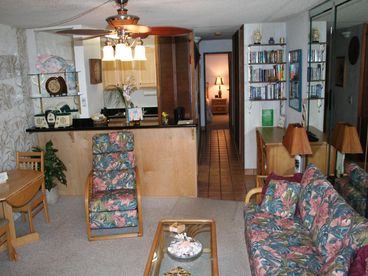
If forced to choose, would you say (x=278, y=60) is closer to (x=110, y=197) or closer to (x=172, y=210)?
(x=172, y=210)

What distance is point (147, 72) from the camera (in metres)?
6.95

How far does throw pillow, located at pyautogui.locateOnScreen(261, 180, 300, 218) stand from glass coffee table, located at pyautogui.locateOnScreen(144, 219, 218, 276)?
521mm

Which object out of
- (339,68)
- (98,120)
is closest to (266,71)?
(339,68)

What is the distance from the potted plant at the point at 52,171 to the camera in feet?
15.1

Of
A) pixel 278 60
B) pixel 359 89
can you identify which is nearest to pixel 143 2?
pixel 359 89

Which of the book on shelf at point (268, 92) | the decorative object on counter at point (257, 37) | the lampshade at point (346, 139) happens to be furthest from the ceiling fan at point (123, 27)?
the book on shelf at point (268, 92)

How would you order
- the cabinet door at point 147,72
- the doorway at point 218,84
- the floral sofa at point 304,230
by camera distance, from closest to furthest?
the floral sofa at point 304,230
the cabinet door at point 147,72
the doorway at point 218,84

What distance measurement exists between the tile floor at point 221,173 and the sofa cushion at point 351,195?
1700 mm

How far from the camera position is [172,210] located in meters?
4.47

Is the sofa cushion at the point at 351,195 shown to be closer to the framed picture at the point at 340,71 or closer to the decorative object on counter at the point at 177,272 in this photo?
the framed picture at the point at 340,71

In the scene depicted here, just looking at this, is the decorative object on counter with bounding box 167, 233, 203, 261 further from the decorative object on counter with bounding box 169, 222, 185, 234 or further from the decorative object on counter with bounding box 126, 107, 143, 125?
the decorative object on counter with bounding box 126, 107, 143, 125

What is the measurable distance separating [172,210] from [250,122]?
2.10 metres

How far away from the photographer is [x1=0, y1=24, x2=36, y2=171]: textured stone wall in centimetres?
436

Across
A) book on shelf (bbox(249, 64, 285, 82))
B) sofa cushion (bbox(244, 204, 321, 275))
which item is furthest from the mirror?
book on shelf (bbox(249, 64, 285, 82))
